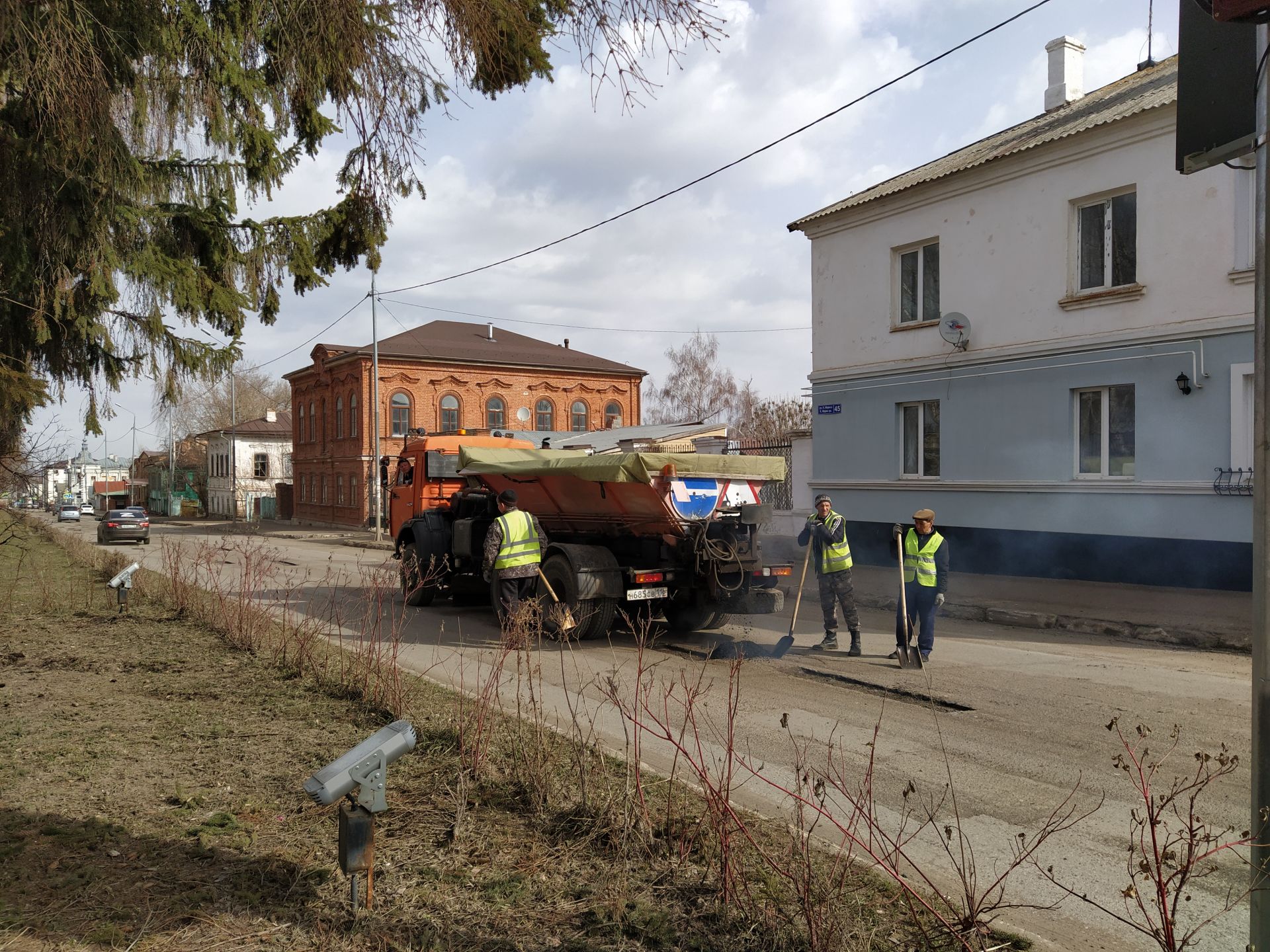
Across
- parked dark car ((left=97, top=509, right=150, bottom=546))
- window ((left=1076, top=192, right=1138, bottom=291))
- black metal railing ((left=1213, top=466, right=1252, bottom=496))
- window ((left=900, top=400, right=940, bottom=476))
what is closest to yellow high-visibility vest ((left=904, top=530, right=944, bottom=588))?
black metal railing ((left=1213, top=466, right=1252, bottom=496))

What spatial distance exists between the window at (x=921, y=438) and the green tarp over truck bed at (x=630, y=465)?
6.94 meters

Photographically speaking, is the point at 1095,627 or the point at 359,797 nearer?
the point at 359,797

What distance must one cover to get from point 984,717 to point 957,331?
10.4 m

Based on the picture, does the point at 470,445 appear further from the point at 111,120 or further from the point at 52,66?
the point at 52,66

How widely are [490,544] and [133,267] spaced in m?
4.20

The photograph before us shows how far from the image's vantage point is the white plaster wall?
12898mm

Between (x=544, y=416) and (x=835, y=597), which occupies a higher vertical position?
(x=544, y=416)

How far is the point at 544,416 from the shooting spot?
46.2m

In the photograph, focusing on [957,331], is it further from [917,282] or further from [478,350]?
[478,350]

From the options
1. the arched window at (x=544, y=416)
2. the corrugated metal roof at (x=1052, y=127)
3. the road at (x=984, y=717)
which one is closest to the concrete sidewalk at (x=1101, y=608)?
the road at (x=984, y=717)

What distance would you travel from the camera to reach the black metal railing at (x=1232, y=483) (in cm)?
1237

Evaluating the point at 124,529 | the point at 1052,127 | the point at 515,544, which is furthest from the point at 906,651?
the point at 124,529

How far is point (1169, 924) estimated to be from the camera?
2.54 m

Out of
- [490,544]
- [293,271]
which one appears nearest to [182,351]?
[293,271]
